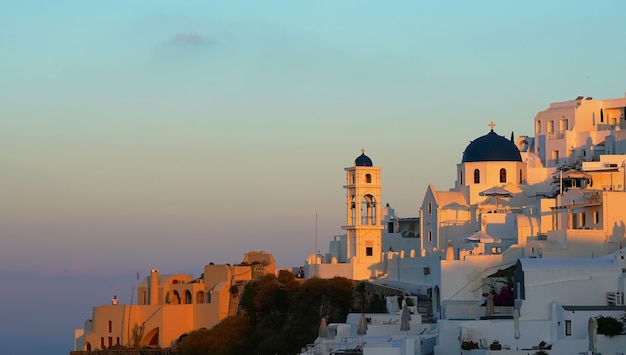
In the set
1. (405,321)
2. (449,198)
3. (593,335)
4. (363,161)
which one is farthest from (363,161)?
(593,335)

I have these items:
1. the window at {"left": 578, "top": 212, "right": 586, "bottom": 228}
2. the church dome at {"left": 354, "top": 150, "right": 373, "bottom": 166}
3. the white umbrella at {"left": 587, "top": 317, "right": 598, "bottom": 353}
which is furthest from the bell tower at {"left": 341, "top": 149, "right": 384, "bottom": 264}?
the white umbrella at {"left": 587, "top": 317, "right": 598, "bottom": 353}

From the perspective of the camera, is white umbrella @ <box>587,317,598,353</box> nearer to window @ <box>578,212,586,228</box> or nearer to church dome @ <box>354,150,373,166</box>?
window @ <box>578,212,586,228</box>

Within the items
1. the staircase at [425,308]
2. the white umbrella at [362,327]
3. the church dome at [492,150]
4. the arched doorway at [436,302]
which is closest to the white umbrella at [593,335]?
the white umbrella at [362,327]

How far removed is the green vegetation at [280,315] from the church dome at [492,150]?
31.9 ft

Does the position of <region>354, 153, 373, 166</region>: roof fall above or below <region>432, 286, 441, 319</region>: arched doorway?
above

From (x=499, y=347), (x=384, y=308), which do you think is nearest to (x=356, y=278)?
(x=384, y=308)

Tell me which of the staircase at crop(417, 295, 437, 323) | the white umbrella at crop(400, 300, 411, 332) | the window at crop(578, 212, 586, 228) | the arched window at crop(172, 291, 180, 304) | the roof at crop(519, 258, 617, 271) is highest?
the window at crop(578, 212, 586, 228)

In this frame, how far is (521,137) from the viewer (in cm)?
10250

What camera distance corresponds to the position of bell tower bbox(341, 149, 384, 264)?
9000 cm

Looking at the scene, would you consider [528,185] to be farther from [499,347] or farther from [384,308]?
[499,347]

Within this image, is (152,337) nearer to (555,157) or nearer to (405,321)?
(555,157)

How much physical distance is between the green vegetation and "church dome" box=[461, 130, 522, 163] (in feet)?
31.9

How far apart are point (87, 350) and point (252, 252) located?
11833mm

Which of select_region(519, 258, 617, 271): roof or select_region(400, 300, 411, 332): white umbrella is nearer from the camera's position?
select_region(519, 258, 617, 271): roof
